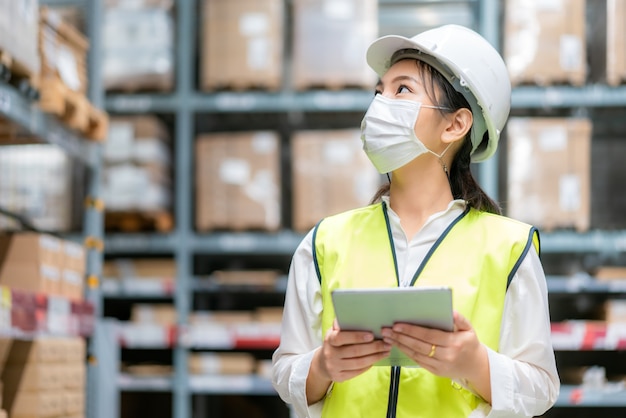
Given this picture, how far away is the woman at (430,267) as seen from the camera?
6.57 feet

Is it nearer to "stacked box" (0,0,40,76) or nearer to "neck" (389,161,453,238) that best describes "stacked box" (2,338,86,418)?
"stacked box" (0,0,40,76)

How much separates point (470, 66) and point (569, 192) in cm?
435

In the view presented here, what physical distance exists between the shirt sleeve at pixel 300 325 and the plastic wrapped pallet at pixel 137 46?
4842 millimetres

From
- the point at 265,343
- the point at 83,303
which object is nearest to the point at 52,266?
the point at 83,303

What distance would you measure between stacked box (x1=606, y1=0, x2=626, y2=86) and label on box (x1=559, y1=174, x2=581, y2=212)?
0.73 m

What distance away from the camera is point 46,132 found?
454 centimetres

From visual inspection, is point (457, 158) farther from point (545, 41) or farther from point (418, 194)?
point (545, 41)

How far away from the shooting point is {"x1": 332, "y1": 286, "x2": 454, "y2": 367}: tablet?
1.83 meters

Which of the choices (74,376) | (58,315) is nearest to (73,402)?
(74,376)

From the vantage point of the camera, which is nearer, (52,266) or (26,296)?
(26,296)

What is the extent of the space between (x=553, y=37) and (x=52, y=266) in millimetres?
3723

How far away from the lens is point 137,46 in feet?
22.5

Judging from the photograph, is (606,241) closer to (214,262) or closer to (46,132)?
(214,262)

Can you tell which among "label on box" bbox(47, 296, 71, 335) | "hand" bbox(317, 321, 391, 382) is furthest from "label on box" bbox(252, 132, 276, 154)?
"hand" bbox(317, 321, 391, 382)
